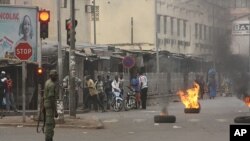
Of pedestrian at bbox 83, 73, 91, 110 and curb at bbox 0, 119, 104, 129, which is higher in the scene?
pedestrian at bbox 83, 73, 91, 110

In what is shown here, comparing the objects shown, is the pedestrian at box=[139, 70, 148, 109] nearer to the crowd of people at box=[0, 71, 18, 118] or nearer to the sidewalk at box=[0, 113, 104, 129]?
the crowd of people at box=[0, 71, 18, 118]

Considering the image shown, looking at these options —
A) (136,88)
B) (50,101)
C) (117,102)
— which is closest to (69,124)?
(50,101)

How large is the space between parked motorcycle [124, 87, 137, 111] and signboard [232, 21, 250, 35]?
481 inches

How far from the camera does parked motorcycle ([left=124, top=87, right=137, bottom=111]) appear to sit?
1150 inches

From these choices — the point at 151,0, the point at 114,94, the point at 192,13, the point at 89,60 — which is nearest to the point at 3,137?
the point at 192,13

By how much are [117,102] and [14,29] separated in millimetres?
5975

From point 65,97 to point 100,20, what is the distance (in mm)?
32236

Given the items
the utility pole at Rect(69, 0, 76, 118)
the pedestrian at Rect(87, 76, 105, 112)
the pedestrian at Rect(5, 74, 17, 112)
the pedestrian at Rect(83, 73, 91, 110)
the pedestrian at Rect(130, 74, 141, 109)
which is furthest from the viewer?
the pedestrian at Rect(130, 74, 141, 109)

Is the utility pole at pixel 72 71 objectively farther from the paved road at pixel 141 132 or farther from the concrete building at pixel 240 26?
the concrete building at pixel 240 26

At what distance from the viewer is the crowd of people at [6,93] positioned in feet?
81.6

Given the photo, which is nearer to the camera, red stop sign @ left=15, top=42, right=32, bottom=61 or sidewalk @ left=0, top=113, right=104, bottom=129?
sidewalk @ left=0, top=113, right=104, bottom=129

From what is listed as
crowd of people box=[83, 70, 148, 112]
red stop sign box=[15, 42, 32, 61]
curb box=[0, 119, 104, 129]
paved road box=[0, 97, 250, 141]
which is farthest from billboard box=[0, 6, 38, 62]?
paved road box=[0, 97, 250, 141]

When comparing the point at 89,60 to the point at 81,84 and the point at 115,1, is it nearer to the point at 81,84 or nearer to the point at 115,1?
the point at 81,84

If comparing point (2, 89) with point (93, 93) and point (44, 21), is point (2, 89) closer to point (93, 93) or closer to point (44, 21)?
point (93, 93)
